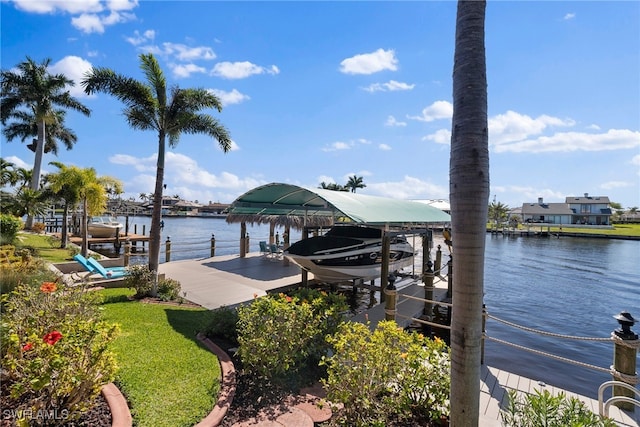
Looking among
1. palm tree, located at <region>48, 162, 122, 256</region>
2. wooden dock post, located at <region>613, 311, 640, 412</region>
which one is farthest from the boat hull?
wooden dock post, located at <region>613, 311, 640, 412</region>

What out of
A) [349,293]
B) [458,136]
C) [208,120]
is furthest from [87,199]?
[458,136]

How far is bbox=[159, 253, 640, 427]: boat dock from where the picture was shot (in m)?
4.98

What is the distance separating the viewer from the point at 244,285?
11.2m

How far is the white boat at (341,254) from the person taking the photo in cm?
1002

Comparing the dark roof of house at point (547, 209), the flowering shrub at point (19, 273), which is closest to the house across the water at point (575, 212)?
the dark roof of house at point (547, 209)

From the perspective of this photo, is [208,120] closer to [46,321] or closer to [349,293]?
[46,321]

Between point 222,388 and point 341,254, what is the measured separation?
20.9ft

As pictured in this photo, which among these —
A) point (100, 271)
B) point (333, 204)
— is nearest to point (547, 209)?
point (333, 204)

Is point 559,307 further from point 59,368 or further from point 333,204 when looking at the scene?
point 59,368

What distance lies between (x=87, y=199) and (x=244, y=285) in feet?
35.3

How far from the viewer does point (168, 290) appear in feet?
30.5

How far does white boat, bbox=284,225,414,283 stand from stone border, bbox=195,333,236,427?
4.52 m

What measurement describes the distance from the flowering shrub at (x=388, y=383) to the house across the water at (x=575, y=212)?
87.3 metres

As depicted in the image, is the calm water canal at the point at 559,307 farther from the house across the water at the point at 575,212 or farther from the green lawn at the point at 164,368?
the house across the water at the point at 575,212
